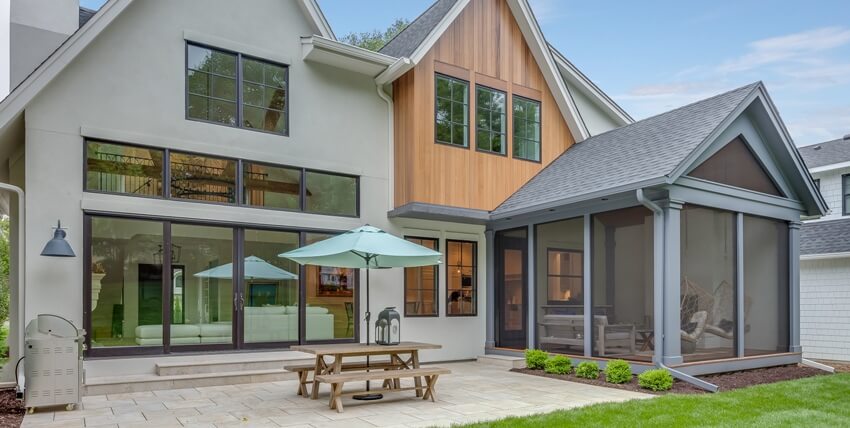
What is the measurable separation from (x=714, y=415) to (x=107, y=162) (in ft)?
25.3

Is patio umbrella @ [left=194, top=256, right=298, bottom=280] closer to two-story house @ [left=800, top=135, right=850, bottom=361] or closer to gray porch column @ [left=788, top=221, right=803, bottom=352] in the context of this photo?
gray porch column @ [left=788, top=221, right=803, bottom=352]

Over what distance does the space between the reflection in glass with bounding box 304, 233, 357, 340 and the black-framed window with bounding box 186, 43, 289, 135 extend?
197 cm

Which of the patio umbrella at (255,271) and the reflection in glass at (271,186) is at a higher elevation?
the reflection in glass at (271,186)

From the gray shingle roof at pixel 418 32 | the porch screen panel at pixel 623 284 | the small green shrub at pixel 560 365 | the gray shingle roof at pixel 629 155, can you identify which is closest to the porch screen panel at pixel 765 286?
the gray shingle roof at pixel 629 155

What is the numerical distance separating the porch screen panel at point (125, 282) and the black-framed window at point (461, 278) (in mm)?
4888

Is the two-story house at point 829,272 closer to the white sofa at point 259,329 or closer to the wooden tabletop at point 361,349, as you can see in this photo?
the wooden tabletop at point 361,349

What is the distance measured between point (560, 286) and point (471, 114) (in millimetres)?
3344

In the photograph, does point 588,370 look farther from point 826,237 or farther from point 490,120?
point 826,237

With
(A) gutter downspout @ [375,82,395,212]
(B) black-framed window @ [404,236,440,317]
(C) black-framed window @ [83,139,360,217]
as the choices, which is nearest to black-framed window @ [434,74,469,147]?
Answer: (A) gutter downspout @ [375,82,395,212]

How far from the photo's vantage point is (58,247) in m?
6.83

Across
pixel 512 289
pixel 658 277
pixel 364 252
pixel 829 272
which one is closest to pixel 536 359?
pixel 512 289

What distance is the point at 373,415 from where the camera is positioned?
19.2 ft

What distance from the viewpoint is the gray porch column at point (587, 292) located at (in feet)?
28.1

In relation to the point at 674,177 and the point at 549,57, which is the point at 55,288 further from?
the point at 549,57
